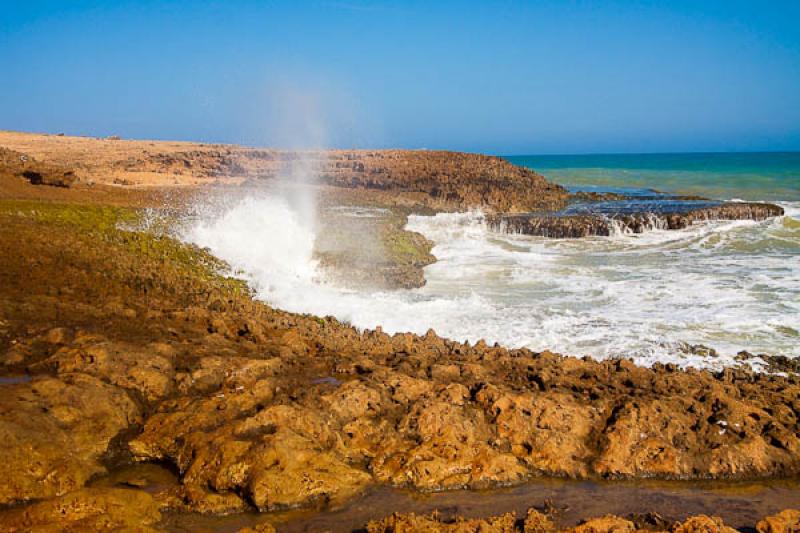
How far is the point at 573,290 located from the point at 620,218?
11.8m

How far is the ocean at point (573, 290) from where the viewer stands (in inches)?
416

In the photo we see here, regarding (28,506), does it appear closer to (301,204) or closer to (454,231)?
(301,204)

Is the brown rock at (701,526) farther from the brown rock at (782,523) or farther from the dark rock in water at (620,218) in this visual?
the dark rock in water at (620,218)

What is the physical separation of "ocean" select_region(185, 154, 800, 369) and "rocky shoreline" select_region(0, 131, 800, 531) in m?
2.06

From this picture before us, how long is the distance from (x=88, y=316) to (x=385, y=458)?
4311 mm

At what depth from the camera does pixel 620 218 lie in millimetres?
24922

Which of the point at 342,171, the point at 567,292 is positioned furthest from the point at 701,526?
the point at 342,171

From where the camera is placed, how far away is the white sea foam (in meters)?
10.6

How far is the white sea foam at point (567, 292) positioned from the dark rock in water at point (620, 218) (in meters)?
2.51

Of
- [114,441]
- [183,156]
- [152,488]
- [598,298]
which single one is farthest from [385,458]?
[183,156]

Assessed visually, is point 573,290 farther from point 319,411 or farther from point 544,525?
point 544,525

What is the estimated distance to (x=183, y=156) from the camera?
3625 centimetres

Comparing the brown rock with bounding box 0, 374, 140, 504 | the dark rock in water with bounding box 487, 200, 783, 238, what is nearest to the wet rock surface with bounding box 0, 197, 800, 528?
the brown rock with bounding box 0, 374, 140, 504

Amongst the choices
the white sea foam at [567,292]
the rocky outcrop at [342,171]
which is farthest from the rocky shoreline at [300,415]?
the rocky outcrop at [342,171]
